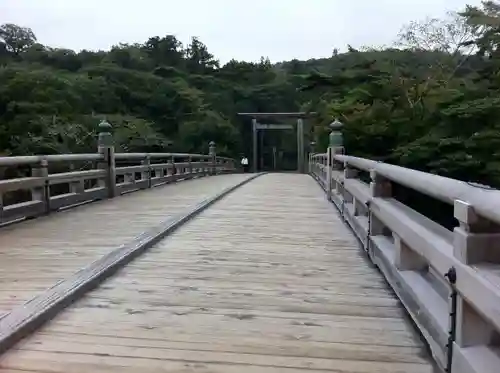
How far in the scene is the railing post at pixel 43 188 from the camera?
5066 mm

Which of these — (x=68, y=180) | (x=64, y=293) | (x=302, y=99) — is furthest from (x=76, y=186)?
(x=302, y=99)

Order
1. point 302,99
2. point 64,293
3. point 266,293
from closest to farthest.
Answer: point 64,293 < point 266,293 < point 302,99

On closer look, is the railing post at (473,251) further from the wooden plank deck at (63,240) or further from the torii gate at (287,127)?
the torii gate at (287,127)

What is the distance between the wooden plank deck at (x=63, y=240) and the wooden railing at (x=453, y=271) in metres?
1.64

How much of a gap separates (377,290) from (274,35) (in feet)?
112

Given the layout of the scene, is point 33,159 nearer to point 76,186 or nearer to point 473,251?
point 76,186

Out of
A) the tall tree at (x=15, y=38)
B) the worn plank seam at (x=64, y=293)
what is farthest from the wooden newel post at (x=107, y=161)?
the tall tree at (x=15, y=38)

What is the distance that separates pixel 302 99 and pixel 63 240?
94.0 ft

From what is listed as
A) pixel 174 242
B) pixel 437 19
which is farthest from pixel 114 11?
pixel 174 242

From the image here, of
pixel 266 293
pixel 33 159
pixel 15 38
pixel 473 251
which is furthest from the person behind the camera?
pixel 15 38

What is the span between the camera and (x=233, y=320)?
7.42 ft

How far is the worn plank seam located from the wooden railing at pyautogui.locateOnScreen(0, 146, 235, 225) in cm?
143

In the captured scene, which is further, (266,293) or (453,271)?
(266,293)

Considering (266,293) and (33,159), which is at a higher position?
(33,159)
